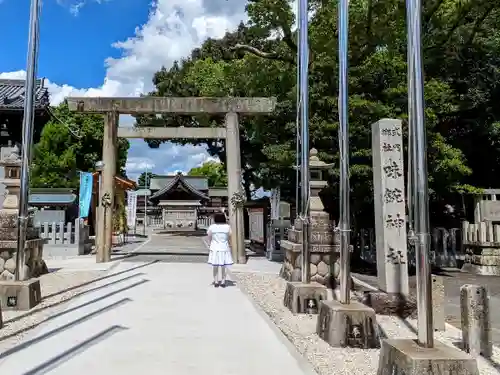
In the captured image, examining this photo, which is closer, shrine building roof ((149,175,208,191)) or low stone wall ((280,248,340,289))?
low stone wall ((280,248,340,289))

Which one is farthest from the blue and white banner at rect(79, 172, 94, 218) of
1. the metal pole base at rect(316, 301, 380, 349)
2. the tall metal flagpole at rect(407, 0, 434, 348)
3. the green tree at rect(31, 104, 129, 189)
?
the tall metal flagpole at rect(407, 0, 434, 348)

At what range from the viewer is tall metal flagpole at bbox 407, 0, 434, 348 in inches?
157

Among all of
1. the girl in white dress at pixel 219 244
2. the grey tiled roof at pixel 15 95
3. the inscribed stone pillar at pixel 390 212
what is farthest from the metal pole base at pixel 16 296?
the grey tiled roof at pixel 15 95

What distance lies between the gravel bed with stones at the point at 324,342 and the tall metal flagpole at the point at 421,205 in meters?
1.26

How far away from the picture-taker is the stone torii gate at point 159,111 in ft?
51.1

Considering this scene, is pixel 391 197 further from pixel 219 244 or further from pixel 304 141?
pixel 219 244

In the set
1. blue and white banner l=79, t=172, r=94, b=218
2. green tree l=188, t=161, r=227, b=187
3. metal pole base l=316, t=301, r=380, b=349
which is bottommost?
metal pole base l=316, t=301, r=380, b=349

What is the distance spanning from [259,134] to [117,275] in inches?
306

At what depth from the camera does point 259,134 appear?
17.9 m

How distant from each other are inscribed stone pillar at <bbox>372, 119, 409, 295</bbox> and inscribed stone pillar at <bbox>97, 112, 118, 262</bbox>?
9.92 m

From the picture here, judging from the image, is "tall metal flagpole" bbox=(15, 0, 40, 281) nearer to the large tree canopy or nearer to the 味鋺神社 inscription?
the 味鋺神社 inscription

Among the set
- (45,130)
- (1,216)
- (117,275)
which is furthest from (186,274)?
(45,130)

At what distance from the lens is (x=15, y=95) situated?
73.7ft

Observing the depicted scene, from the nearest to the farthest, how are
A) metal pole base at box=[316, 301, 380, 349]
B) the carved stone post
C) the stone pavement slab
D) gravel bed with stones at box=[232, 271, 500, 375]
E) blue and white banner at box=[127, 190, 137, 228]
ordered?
gravel bed with stones at box=[232, 271, 500, 375], metal pole base at box=[316, 301, 380, 349], the carved stone post, the stone pavement slab, blue and white banner at box=[127, 190, 137, 228]
